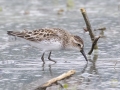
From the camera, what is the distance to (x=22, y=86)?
10.9m

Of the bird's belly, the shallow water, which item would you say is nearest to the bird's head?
the shallow water

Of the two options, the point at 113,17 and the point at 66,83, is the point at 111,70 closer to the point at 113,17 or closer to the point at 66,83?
the point at 66,83

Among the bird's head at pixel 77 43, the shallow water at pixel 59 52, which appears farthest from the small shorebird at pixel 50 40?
the shallow water at pixel 59 52

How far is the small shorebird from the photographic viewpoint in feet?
44.0

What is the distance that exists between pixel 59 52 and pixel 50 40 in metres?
1.41

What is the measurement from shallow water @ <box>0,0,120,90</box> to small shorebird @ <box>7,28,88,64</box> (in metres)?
0.38

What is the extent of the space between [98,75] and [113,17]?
813cm

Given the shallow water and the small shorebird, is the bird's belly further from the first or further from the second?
the shallow water

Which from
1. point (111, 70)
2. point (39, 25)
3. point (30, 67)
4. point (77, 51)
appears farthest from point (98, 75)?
point (39, 25)

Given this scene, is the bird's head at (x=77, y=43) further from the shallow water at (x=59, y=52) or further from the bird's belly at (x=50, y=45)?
the bird's belly at (x=50, y=45)

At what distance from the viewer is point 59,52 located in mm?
14781

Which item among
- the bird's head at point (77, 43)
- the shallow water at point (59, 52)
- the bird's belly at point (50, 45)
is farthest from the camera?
the bird's head at point (77, 43)

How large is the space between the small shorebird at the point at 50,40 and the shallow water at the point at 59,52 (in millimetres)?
380

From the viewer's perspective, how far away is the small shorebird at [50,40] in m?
13.4
